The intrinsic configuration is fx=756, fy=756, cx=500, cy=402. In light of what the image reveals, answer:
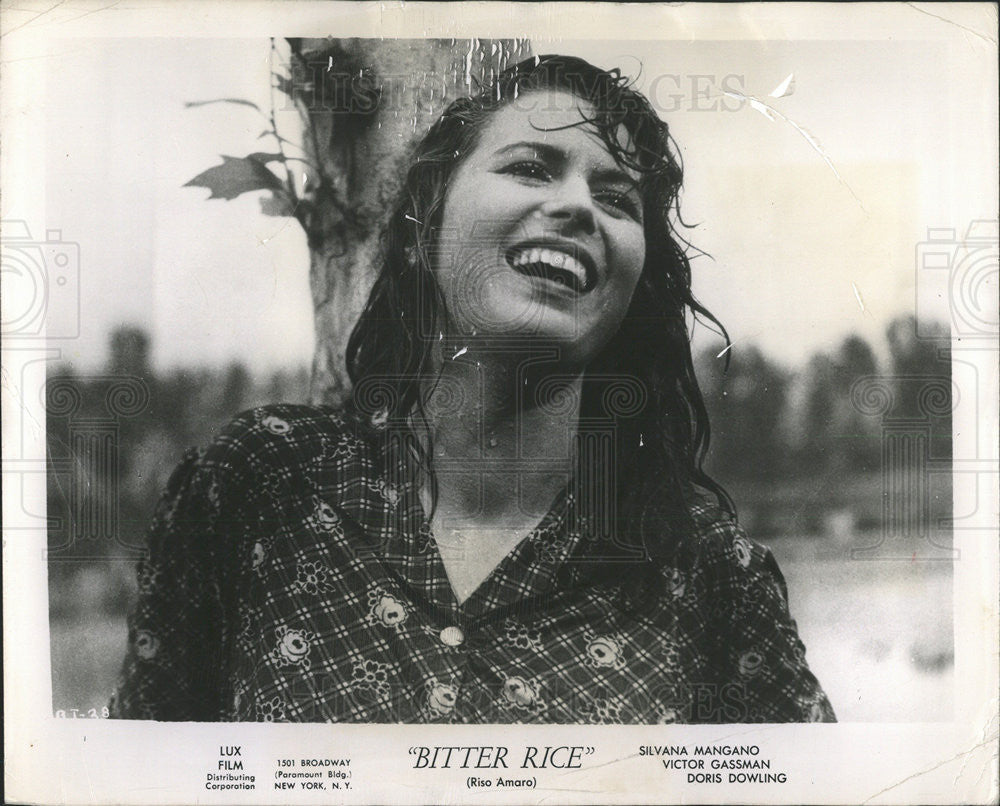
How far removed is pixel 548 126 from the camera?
1227mm

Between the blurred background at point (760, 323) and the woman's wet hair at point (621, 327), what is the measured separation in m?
0.04

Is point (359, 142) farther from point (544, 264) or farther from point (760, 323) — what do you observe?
point (760, 323)

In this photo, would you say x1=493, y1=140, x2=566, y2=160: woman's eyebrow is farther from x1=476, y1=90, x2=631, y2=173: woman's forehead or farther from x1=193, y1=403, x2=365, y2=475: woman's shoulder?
x1=193, y1=403, x2=365, y2=475: woman's shoulder

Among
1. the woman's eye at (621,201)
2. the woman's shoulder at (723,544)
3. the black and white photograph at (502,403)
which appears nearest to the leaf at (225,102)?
the black and white photograph at (502,403)

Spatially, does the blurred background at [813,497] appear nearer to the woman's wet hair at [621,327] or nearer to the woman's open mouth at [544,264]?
the woman's wet hair at [621,327]

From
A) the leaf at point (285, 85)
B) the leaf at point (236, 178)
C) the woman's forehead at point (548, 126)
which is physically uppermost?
the leaf at point (285, 85)

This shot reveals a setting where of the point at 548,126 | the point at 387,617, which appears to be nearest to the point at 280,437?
the point at 387,617

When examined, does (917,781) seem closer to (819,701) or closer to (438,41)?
(819,701)

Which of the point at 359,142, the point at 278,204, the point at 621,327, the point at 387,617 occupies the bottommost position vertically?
the point at 387,617

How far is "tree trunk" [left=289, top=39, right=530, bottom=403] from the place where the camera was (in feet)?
4.06

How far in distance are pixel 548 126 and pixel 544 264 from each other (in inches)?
Answer: 8.9

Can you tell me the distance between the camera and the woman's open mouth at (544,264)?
1.22 meters

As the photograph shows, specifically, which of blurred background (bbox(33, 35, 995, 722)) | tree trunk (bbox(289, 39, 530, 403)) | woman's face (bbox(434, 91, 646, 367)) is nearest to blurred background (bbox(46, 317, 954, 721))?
blurred background (bbox(33, 35, 995, 722))

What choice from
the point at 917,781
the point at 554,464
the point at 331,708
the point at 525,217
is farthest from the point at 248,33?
the point at 917,781
